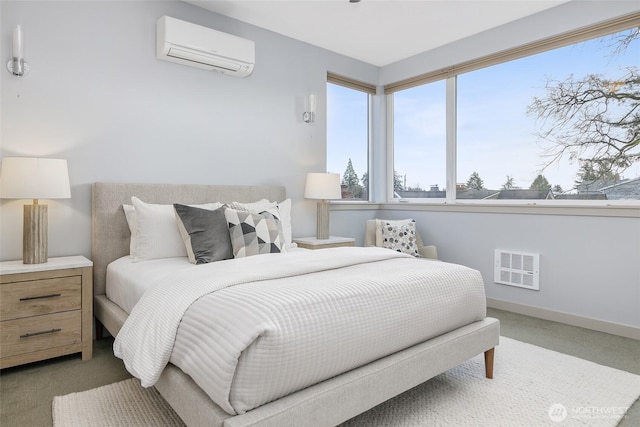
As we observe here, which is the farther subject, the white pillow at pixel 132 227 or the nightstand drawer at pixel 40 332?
the white pillow at pixel 132 227

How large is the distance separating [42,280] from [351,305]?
73.0 inches

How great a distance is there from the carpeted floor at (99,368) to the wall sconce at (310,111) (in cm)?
259

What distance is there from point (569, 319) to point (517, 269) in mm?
554

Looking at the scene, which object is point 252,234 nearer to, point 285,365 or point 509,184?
point 285,365

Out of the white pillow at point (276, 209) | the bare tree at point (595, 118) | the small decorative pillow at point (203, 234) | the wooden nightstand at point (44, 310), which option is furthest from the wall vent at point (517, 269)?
the wooden nightstand at point (44, 310)

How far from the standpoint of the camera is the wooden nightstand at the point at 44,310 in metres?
2.13

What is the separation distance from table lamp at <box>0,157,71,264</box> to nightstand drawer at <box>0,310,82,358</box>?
1.15ft

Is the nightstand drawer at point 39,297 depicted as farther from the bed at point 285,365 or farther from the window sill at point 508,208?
the window sill at point 508,208

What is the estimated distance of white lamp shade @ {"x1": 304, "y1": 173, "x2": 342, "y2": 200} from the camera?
3.78m

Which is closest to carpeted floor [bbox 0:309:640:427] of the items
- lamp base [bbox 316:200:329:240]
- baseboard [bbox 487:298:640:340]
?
baseboard [bbox 487:298:640:340]

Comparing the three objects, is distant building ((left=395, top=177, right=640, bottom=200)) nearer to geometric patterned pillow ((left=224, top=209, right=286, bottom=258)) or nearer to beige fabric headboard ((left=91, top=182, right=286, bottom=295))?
geometric patterned pillow ((left=224, top=209, right=286, bottom=258))

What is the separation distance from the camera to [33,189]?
2.27m

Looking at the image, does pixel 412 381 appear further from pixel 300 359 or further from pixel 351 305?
pixel 300 359

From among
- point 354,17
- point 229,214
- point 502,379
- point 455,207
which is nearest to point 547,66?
point 455,207
